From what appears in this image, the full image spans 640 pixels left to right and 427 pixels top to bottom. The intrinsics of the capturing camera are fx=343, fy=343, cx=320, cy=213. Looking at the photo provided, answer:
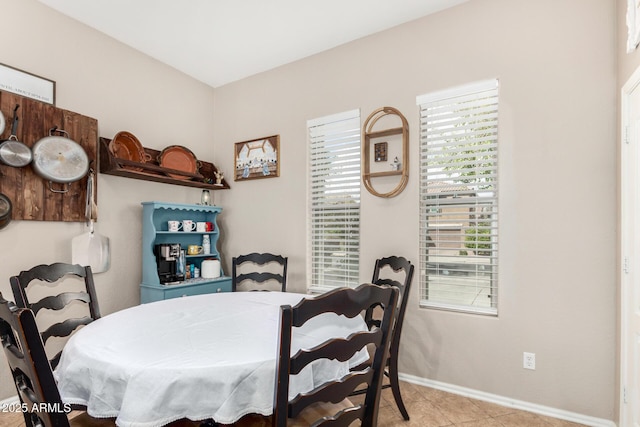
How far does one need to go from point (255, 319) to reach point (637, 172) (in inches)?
83.6

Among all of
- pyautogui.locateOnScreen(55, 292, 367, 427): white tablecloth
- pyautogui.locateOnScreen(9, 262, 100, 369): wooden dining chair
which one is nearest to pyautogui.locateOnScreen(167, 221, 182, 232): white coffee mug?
pyautogui.locateOnScreen(9, 262, 100, 369): wooden dining chair

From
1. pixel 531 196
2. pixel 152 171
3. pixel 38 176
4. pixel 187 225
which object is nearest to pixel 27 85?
pixel 38 176

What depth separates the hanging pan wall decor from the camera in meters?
2.72

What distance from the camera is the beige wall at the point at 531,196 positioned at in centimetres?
212

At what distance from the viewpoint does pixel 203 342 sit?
1372 mm

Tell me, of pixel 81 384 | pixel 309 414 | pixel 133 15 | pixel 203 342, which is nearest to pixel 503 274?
pixel 309 414

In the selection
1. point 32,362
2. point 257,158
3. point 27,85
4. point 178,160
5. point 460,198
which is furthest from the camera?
point 257,158

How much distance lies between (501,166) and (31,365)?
2644 millimetres

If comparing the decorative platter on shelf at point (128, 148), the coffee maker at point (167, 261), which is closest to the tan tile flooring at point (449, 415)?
the coffee maker at point (167, 261)

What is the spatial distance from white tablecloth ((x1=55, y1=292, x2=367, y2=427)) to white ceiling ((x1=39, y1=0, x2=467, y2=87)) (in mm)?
2315

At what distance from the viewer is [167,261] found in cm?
312

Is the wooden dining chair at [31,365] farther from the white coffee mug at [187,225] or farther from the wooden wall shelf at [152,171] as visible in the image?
the white coffee mug at [187,225]

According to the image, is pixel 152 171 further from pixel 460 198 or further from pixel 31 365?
pixel 460 198

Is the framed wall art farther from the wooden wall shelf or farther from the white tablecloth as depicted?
the white tablecloth
